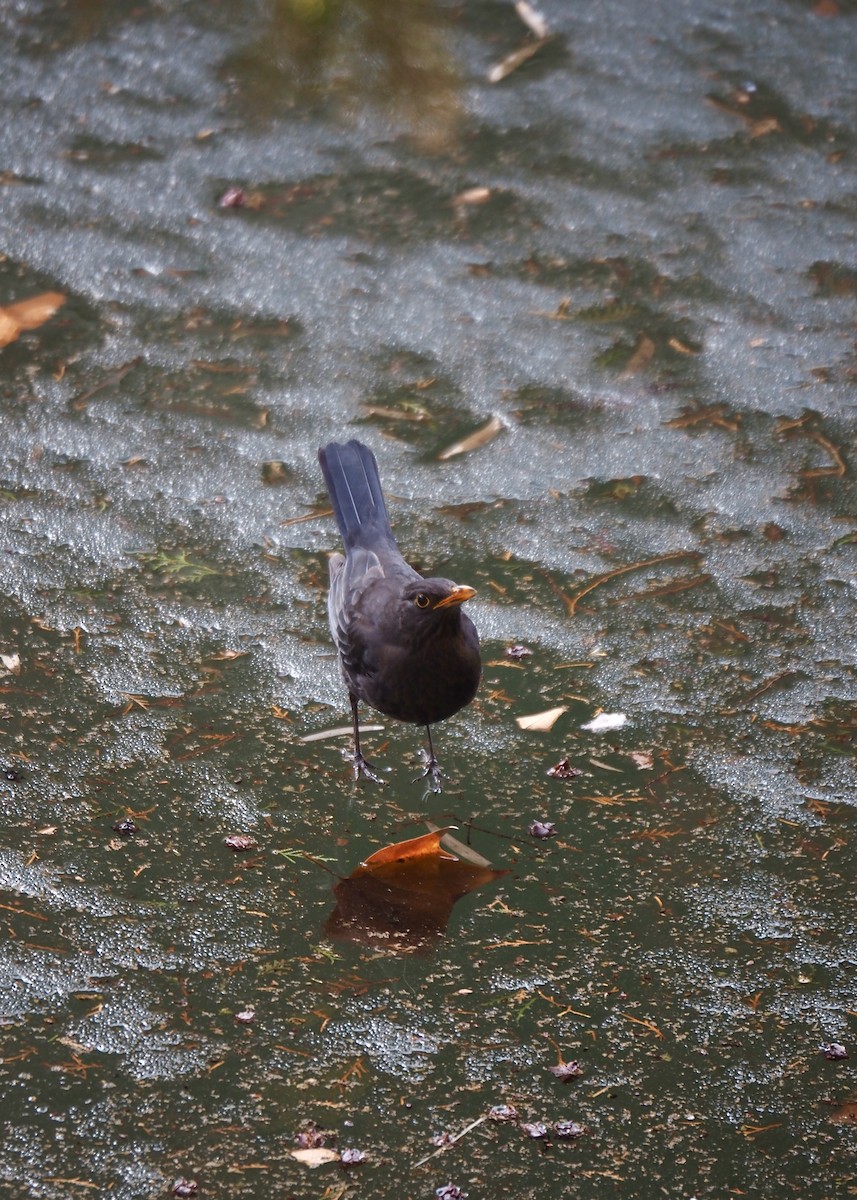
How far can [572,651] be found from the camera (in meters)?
4.86

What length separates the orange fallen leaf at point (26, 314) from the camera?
6.35m

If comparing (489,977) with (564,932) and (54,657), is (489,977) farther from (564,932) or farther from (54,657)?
(54,657)

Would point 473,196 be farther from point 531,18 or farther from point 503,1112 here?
point 503,1112

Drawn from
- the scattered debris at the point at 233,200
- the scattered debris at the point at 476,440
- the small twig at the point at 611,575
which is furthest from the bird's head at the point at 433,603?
the scattered debris at the point at 233,200

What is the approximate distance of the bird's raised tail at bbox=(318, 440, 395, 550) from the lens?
15.6 feet

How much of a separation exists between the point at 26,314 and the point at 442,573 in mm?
2625

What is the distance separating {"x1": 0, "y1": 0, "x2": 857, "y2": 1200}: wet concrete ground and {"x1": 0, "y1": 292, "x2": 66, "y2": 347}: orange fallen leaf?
0.05 m

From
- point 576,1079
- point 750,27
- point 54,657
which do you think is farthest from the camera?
point 750,27

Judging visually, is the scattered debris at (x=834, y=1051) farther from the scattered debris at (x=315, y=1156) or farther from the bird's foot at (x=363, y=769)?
the bird's foot at (x=363, y=769)

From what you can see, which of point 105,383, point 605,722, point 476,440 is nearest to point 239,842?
point 605,722

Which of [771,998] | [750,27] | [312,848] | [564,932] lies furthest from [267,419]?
[750,27]

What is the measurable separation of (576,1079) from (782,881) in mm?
988

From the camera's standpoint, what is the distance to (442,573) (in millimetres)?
5184

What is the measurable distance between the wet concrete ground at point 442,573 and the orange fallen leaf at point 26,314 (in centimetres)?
5
